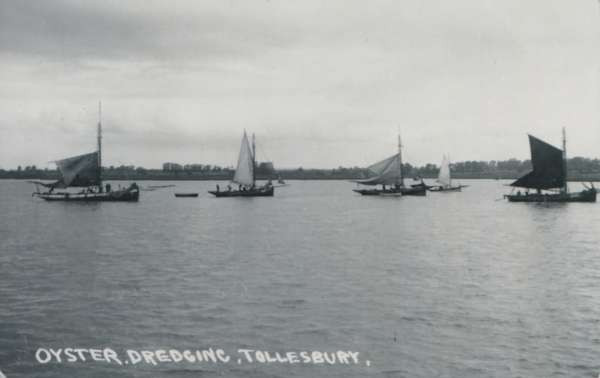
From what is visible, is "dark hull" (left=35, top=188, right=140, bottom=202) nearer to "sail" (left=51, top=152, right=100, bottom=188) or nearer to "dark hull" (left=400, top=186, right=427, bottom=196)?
"sail" (left=51, top=152, right=100, bottom=188)

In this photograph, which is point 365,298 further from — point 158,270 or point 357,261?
point 158,270

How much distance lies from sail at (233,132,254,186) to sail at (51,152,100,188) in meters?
21.4

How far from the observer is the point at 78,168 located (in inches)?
3329

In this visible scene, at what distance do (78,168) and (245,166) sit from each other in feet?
82.2

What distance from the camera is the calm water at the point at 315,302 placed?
623 inches

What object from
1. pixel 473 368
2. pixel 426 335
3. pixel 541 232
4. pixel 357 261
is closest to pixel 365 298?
pixel 426 335

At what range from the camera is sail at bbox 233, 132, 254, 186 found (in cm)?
9225

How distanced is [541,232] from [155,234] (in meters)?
30.9

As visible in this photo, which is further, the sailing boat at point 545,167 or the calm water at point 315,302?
the sailing boat at point 545,167

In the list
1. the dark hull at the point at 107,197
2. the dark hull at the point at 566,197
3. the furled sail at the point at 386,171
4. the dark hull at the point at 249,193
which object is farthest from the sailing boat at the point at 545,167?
the dark hull at the point at 107,197

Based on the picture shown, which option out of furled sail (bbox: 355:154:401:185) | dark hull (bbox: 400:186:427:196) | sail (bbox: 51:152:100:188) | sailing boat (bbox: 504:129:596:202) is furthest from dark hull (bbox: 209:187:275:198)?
sailing boat (bbox: 504:129:596:202)

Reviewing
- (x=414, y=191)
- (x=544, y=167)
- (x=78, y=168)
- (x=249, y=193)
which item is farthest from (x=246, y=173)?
(x=544, y=167)

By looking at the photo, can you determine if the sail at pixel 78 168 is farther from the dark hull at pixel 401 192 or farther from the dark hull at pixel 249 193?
the dark hull at pixel 401 192

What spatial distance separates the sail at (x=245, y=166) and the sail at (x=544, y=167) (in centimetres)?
3979
